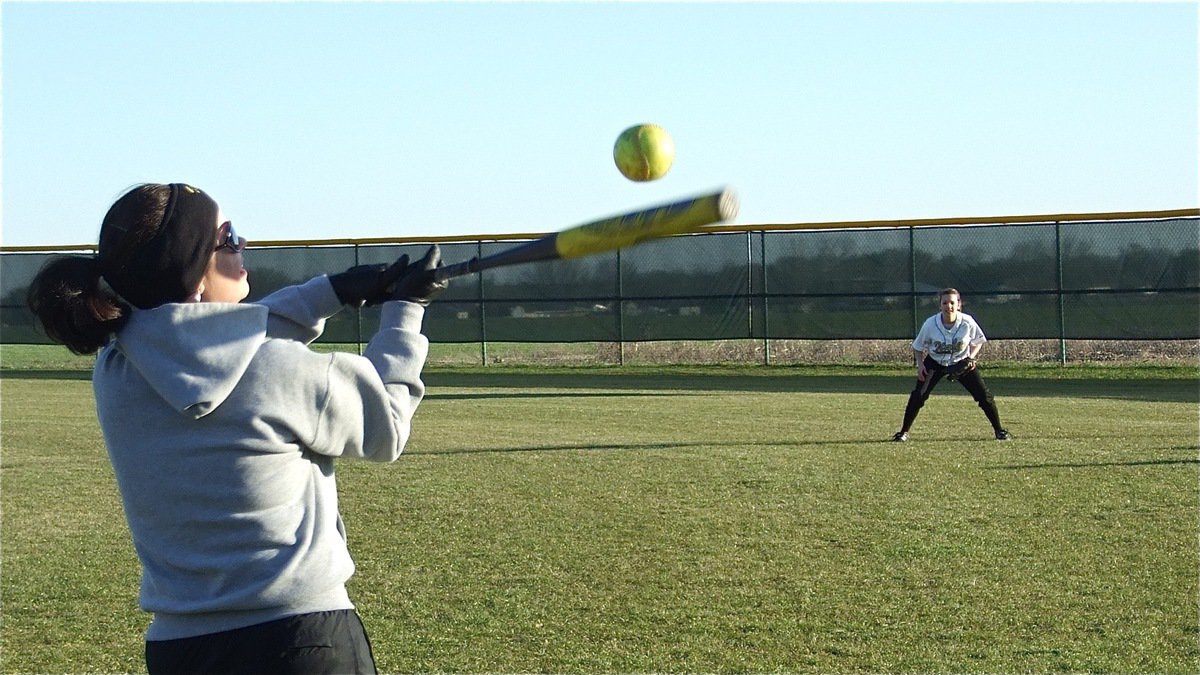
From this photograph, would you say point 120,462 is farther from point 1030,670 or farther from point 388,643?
point 1030,670

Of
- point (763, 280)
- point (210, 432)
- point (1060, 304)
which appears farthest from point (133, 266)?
point (763, 280)

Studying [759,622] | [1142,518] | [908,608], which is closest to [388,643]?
[759,622]

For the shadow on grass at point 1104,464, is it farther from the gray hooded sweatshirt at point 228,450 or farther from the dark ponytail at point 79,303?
the dark ponytail at point 79,303

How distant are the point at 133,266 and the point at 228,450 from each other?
388mm

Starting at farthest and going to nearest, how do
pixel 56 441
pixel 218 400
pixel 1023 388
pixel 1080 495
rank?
pixel 1023 388
pixel 56 441
pixel 1080 495
pixel 218 400

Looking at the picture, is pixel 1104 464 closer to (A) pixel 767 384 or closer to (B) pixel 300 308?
(B) pixel 300 308

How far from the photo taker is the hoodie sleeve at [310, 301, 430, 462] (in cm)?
255

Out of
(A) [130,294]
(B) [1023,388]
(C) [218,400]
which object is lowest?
(B) [1023,388]

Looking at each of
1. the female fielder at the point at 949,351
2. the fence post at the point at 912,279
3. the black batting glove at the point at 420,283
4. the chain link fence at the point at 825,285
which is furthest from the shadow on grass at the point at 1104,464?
the fence post at the point at 912,279

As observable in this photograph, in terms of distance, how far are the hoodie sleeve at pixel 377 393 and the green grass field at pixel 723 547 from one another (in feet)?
9.40

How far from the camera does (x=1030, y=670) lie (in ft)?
17.1

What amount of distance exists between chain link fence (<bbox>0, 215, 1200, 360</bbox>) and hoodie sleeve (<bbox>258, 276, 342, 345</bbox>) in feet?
59.4

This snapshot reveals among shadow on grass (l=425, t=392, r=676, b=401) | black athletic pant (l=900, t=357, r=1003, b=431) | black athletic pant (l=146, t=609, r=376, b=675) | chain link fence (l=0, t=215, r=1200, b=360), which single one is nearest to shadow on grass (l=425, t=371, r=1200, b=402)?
shadow on grass (l=425, t=392, r=676, b=401)

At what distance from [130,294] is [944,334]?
1165 cm
